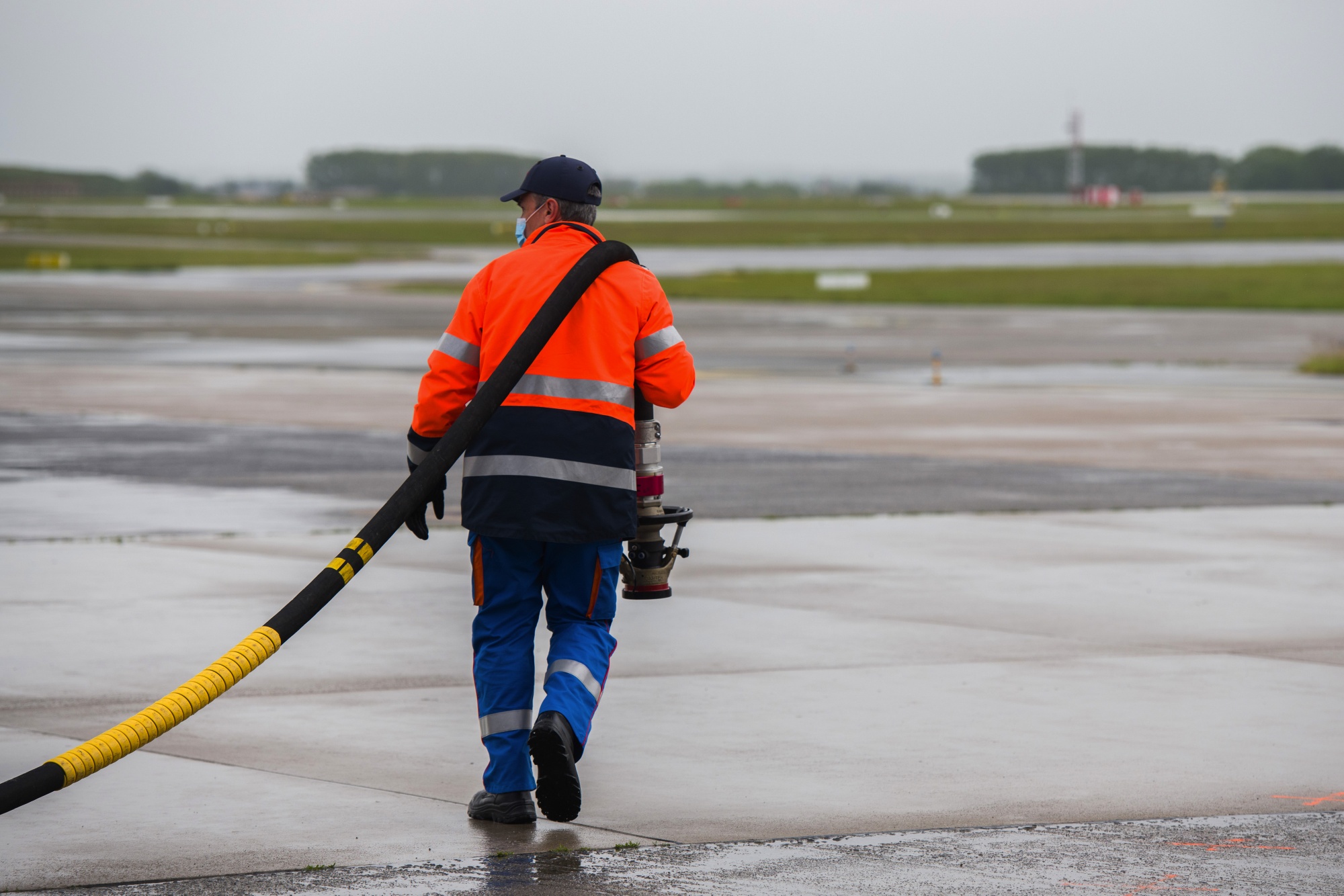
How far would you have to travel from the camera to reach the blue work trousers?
5.38m

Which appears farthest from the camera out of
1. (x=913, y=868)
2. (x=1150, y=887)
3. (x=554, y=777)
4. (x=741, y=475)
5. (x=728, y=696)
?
(x=741, y=475)

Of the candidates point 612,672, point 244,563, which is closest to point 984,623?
point 612,672

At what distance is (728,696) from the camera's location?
695 centimetres

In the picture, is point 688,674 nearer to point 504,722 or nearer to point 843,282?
point 504,722

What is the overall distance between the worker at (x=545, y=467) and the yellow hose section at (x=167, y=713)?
0.66 metres

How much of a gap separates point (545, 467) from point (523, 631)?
20.8 inches

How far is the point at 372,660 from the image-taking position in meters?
7.54

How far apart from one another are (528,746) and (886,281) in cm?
4610

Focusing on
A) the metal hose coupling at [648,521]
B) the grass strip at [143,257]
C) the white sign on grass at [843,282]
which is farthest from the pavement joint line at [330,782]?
the grass strip at [143,257]

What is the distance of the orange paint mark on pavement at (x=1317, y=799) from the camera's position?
17.8 ft

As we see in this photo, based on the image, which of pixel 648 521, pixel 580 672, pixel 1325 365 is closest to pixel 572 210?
pixel 648 521

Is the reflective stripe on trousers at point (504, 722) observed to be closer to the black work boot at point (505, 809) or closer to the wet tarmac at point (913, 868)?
the black work boot at point (505, 809)

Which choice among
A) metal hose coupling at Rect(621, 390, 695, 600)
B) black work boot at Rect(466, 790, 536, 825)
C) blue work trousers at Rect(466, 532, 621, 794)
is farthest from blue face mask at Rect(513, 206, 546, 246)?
black work boot at Rect(466, 790, 536, 825)

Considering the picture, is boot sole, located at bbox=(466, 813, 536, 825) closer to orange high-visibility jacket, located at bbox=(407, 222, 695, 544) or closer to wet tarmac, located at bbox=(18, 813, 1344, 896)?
wet tarmac, located at bbox=(18, 813, 1344, 896)
